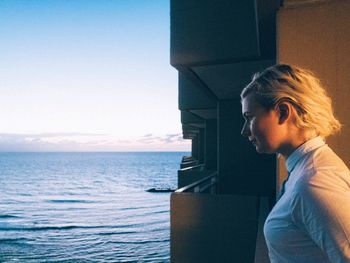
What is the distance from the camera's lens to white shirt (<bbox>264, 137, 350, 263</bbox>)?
939 millimetres

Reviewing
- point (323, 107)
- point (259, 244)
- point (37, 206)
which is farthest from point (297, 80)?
point (37, 206)

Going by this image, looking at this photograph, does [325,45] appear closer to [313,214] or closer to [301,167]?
[301,167]

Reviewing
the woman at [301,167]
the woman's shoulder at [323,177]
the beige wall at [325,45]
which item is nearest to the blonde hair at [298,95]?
the woman at [301,167]

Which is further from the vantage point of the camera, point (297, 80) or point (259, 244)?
point (259, 244)

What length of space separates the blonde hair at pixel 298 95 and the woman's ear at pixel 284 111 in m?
0.02

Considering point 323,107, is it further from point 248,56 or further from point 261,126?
point 248,56

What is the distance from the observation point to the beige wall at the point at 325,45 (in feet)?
12.2

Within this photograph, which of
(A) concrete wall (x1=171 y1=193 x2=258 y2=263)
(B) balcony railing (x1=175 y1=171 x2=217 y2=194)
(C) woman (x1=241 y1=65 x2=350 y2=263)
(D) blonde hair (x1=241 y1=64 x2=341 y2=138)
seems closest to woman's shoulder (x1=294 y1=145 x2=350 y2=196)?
(C) woman (x1=241 y1=65 x2=350 y2=263)

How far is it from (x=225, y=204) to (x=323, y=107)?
17.1ft

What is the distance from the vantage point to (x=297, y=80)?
1.25 m

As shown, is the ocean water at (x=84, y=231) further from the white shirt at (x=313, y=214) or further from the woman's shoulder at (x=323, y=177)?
the woman's shoulder at (x=323, y=177)

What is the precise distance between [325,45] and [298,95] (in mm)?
3051

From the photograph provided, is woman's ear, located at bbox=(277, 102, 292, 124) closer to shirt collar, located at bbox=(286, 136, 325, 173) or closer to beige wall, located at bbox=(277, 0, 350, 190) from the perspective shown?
shirt collar, located at bbox=(286, 136, 325, 173)

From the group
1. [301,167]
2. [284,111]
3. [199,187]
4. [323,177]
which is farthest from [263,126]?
[199,187]
